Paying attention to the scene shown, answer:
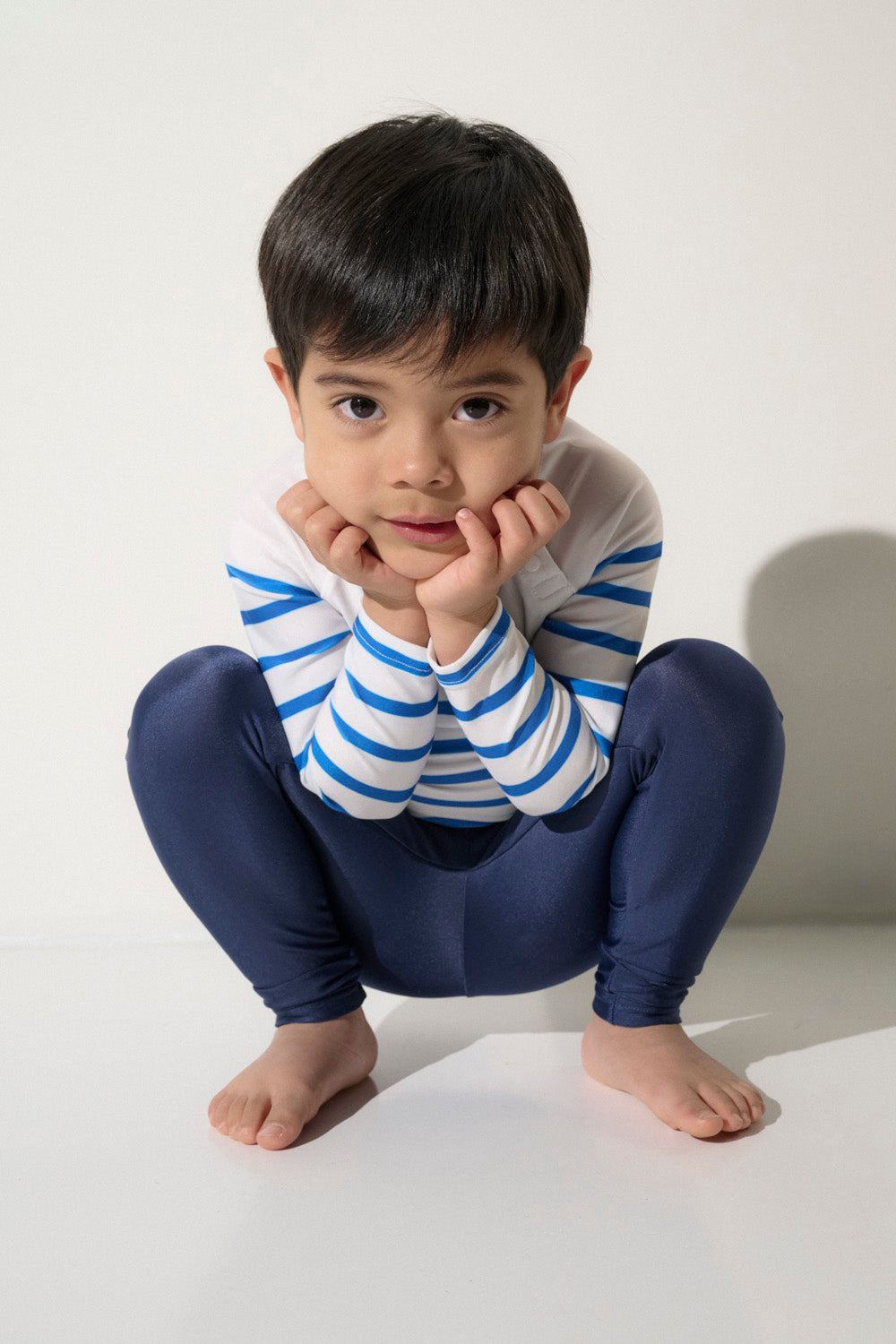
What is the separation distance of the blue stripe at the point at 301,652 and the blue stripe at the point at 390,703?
71 mm

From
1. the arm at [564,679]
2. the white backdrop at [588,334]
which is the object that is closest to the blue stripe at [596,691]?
the arm at [564,679]

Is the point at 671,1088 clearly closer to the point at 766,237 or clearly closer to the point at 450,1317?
the point at 450,1317

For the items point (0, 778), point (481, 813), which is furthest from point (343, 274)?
point (0, 778)

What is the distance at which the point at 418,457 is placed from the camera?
2.49 feet

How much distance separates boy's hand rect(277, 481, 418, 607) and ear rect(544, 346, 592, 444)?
13 centimetres

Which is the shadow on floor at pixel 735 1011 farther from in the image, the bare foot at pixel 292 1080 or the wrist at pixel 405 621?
the wrist at pixel 405 621

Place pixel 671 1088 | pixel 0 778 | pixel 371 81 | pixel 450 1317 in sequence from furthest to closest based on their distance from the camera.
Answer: pixel 0 778
pixel 371 81
pixel 671 1088
pixel 450 1317

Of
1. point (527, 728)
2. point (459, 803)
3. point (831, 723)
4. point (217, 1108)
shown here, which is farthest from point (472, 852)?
point (831, 723)

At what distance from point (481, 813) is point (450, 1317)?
349 millimetres

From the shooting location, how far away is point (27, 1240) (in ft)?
2.48

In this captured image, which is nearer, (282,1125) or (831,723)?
(282,1125)

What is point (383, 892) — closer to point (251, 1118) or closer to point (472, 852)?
point (472, 852)

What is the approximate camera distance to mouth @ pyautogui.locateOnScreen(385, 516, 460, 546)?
80cm

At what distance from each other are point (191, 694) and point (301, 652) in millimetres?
79
